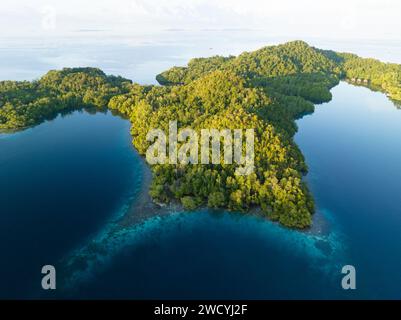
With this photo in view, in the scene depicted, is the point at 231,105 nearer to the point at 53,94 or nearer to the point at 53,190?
the point at 53,190

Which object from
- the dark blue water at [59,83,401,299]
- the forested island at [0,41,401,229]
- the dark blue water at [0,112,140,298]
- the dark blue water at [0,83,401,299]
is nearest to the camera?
the dark blue water at [59,83,401,299]

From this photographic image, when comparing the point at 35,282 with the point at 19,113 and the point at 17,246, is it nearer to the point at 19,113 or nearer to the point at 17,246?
the point at 17,246

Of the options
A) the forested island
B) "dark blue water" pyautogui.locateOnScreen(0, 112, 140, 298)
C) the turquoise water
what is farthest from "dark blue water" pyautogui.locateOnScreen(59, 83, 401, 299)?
"dark blue water" pyautogui.locateOnScreen(0, 112, 140, 298)

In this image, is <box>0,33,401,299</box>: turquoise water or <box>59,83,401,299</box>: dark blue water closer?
<box>59,83,401,299</box>: dark blue water

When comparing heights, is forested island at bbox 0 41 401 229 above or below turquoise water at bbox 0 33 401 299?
above

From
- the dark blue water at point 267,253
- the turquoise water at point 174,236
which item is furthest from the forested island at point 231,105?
the turquoise water at point 174,236

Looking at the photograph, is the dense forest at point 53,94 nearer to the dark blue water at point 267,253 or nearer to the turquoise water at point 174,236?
the turquoise water at point 174,236

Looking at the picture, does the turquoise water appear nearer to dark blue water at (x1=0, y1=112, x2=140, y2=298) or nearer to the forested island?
dark blue water at (x1=0, y1=112, x2=140, y2=298)

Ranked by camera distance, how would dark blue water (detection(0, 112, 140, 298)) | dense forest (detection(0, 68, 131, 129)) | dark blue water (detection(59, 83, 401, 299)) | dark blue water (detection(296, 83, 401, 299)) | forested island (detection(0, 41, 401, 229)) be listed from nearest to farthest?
Answer: dark blue water (detection(59, 83, 401, 299))
dark blue water (detection(0, 112, 140, 298))
dark blue water (detection(296, 83, 401, 299))
forested island (detection(0, 41, 401, 229))
dense forest (detection(0, 68, 131, 129))
